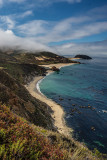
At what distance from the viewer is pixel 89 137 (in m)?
24.2

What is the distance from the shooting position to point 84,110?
1377 inches

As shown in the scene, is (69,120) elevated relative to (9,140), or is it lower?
lower

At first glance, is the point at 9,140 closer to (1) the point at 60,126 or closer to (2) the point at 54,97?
(1) the point at 60,126

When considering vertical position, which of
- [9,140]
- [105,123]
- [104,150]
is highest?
[9,140]

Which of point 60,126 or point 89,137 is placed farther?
point 60,126

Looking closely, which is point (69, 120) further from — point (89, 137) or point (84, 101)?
point (84, 101)

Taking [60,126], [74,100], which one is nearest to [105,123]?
[60,126]

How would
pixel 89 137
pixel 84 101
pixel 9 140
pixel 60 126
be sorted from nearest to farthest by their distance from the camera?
pixel 9 140
pixel 89 137
pixel 60 126
pixel 84 101

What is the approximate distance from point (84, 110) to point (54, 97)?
13770mm

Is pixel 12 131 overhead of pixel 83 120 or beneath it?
overhead

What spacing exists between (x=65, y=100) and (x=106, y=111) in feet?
46.6

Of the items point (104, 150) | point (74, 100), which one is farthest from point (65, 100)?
point (104, 150)

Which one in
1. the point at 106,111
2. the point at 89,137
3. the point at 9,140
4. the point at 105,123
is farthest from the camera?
the point at 106,111

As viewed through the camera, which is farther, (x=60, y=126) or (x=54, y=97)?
(x=54, y=97)
